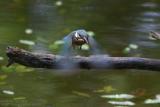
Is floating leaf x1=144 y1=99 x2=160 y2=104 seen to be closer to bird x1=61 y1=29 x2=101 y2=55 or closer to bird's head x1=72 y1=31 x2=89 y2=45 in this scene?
bird x1=61 y1=29 x2=101 y2=55

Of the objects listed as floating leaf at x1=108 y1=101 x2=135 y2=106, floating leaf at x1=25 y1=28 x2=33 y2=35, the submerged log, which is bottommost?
floating leaf at x1=108 y1=101 x2=135 y2=106

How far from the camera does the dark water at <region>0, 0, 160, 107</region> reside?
3.69 metres

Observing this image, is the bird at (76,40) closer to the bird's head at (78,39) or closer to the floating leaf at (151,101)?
the bird's head at (78,39)

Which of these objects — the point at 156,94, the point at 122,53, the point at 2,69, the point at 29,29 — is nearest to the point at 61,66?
the point at 156,94

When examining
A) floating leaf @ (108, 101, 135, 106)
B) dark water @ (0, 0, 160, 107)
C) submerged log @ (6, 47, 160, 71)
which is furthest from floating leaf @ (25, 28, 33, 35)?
submerged log @ (6, 47, 160, 71)

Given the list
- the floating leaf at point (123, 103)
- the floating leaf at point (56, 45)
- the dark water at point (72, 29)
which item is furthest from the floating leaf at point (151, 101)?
the floating leaf at point (56, 45)

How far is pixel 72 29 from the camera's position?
546cm

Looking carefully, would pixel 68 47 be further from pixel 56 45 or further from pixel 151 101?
pixel 56 45

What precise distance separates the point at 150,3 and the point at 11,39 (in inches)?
95.0

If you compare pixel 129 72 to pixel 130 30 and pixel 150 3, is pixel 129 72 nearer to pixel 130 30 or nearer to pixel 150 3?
pixel 130 30

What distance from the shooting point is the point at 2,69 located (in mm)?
4188

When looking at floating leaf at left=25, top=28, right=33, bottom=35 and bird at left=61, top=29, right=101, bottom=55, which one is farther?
floating leaf at left=25, top=28, right=33, bottom=35

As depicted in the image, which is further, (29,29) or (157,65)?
(29,29)

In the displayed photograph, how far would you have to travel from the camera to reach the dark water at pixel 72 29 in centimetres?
369
